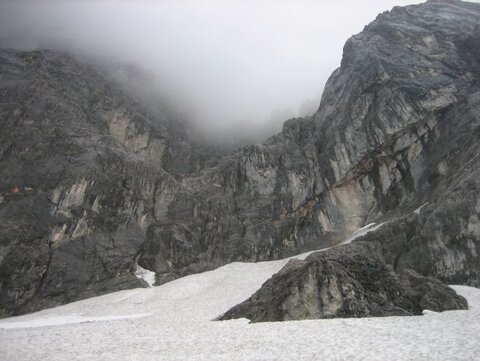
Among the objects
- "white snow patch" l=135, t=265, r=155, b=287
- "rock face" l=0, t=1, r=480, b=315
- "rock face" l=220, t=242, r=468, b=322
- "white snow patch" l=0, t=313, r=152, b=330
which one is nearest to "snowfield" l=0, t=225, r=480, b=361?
"rock face" l=220, t=242, r=468, b=322

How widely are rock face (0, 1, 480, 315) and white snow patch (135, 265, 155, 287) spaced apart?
0.80 metres

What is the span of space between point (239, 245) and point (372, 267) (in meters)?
36.9

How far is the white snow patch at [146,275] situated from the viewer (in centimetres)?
5066

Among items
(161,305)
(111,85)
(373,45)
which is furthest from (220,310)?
(111,85)

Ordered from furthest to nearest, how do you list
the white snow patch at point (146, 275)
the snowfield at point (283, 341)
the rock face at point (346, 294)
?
1. the white snow patch at point (146, 275)
2. the rock face at point (346, 294)
3. the snowfield at point (283, 341)

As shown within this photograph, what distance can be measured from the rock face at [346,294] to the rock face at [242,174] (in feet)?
49.5

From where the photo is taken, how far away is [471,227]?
3177 cm

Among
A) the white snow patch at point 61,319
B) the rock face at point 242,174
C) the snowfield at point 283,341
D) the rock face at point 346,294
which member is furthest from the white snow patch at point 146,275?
the snowfield at point 283,341

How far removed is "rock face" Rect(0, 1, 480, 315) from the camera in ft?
155

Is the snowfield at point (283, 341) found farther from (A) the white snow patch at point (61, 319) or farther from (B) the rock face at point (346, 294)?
(A) the white snow patch at point (61, 319)

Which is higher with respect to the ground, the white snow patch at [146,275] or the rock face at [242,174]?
the rock face at [242,174]

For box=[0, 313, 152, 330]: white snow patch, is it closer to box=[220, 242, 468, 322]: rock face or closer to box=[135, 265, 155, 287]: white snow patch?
box=[220, 242, 468, 322]: rock face

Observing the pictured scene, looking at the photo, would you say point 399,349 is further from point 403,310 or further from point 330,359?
point 403,310

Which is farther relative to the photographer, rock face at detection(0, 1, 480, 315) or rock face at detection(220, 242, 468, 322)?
rock face at detection(0, 1, 480, 315)
